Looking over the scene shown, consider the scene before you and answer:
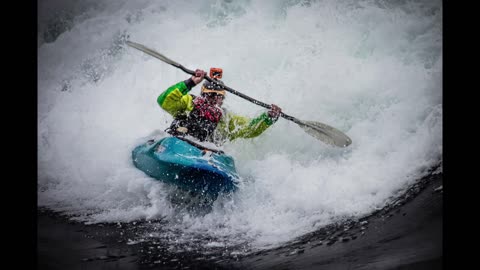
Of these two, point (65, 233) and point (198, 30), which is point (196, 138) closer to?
point (65, 233)

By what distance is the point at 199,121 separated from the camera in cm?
333

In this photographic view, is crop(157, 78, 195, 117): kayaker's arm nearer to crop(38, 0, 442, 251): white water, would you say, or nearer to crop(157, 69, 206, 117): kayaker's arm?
crop(157, 69, 206, 117): kayaker's arm

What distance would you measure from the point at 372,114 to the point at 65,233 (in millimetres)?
2503

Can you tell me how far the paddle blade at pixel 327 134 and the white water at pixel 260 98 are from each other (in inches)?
6.1

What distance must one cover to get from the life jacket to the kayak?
14 cm

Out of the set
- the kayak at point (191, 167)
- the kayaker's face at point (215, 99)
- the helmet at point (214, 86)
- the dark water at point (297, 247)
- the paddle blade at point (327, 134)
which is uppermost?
the helmet at point (214, 86)

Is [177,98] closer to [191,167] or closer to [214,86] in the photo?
[214,86]

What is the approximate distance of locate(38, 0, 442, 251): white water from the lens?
3.20 m

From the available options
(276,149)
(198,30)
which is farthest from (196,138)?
(198,30)

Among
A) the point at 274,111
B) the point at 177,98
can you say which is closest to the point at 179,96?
the point at 177,98

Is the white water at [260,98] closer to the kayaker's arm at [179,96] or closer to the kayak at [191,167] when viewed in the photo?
the kayak at [191,167]

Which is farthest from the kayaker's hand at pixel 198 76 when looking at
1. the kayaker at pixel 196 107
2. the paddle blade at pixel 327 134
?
the paddle blade at pixel 327 134

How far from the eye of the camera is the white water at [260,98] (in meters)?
3.20
